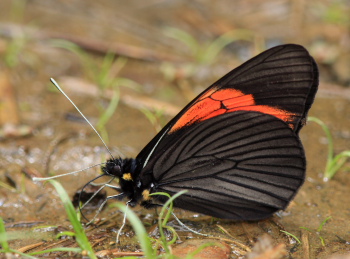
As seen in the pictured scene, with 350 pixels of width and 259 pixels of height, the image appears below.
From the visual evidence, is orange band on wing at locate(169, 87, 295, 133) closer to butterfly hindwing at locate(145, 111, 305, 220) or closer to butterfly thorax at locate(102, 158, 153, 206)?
butterfly hindwing at locate(145, 111, 305, 220)

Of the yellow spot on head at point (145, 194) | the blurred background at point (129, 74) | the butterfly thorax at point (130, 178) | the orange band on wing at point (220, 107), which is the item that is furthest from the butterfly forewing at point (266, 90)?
the blurred background at point (129, 74)

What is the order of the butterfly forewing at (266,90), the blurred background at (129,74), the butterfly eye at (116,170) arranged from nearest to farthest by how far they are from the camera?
the butterfly forewing at (266,90), the butterfly eye at (116,170), the blurred background at (129,74)

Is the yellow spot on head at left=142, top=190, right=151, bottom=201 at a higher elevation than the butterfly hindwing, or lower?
lower

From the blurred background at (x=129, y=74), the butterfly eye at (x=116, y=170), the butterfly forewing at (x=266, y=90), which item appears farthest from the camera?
the blurred background at (x=129, y=74)

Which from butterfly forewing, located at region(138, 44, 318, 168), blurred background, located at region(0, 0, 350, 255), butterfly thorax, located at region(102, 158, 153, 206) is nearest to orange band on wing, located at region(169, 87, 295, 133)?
butterfly forewing, located at region(138, 44, 318, 168)

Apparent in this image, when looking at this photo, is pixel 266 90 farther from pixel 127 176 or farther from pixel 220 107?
pixel 127 176

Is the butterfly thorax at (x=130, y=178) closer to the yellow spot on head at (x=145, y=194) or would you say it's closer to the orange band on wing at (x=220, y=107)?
the yellow spot on head at (x=145, y=194)

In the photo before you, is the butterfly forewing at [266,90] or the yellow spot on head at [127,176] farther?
the yellow spot on head at [127,176]
